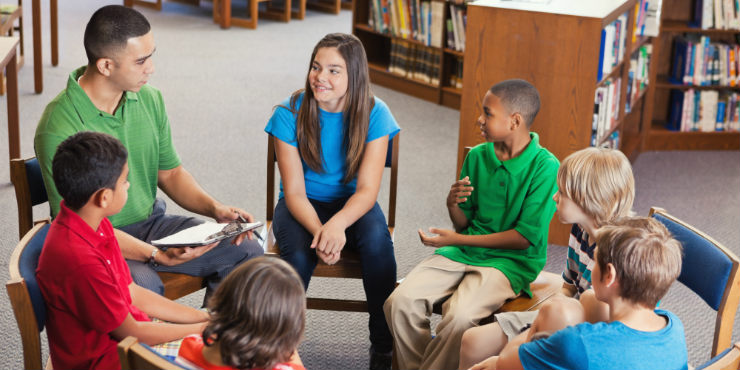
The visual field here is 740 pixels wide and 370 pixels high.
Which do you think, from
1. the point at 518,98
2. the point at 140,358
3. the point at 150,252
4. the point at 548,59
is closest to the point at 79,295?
the point at 140,358

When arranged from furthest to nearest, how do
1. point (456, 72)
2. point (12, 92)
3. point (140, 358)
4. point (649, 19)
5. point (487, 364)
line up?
point (456, 72) → point (649, 19) → point (12, 92) → point (487, 364) → point (140, 358)

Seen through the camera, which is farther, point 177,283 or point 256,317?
point 177,283

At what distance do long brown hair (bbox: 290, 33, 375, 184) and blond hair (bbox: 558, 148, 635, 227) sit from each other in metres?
0.70

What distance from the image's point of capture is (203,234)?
224 cm

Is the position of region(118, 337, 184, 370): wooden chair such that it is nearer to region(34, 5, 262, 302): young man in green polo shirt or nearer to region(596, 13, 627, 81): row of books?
region(34, 5, 262, 302): young man in green polo shirt

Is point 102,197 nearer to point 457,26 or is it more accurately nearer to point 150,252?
point 150,252

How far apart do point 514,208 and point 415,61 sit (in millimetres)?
3546

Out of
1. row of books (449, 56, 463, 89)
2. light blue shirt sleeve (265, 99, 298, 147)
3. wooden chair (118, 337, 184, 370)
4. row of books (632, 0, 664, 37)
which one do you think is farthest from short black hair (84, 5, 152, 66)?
row of books (449, 56, 463, 89)

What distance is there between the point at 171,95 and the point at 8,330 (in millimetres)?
2906

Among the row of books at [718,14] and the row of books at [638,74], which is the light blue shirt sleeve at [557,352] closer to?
the row of books at [638,74]

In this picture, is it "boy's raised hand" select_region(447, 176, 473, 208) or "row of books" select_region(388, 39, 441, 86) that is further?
"row of books" select_region(388, 39, 441, 86)

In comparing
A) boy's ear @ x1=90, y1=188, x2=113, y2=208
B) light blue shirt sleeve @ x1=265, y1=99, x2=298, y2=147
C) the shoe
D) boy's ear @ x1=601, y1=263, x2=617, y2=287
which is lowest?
the shoe

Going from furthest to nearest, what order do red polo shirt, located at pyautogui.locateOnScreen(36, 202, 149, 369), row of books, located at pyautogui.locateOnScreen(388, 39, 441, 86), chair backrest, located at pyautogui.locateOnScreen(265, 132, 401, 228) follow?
row of books, located at pyautogui.locateOnScreen(388, 39, 441, 86) → chair backrest, located at pyautogui.locateOnScreen(265, 132, 401, 228) → red polo shirt, located at pyautogui.locateOnScreen(36, 202, 149, 369)

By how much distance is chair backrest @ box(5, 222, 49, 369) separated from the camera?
5.12ft
